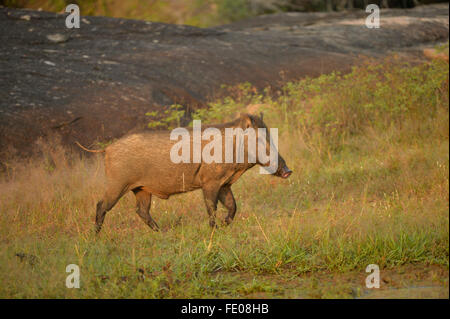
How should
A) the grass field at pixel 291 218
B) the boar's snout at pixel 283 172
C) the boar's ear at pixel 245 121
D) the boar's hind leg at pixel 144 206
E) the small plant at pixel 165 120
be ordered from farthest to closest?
1. the small plant at pixel 165 120
2. the boar's hind leg at pixel 144 206
3. the boar's snout at pixel 283 172
4. the boar's ear at pixel 245 121
5. the grass field at pixel 291 218

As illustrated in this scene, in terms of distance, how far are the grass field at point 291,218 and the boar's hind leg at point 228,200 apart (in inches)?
6.1

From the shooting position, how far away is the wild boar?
5.30 meters

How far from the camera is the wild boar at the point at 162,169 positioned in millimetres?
5305

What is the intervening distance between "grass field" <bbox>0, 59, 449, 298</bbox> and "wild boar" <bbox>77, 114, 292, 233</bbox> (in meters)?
0.35

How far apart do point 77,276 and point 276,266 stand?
1.52 m

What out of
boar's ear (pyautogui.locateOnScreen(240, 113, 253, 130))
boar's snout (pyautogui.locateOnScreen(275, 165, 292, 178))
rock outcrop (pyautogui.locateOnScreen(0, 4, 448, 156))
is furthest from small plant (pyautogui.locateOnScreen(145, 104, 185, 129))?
boar's snout (pyautogui.locateOnScreen(275, 165, 292, 178))

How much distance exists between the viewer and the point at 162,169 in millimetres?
5324

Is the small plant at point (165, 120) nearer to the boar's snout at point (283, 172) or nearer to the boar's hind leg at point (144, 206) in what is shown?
the boar's hind leg at point (144, 206)

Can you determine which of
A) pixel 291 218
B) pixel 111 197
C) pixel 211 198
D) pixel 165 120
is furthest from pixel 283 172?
pixel 165 120

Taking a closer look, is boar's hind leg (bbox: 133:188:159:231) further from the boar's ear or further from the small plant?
the small plant

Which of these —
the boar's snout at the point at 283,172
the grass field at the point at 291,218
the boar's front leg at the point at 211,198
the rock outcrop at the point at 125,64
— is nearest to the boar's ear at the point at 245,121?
the boar's snout at the point at 283,172

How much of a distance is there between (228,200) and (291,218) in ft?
2.64

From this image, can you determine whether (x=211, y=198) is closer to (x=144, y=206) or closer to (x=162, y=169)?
(x=162, y=169)

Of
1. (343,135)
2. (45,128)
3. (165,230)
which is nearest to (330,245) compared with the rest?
(165,230)
